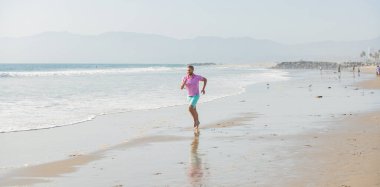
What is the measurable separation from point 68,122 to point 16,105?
592cm

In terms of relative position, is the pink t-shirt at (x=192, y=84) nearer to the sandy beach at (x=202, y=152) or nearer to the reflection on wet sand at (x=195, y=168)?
Answer: the sandy beach at (x=202, y=152)

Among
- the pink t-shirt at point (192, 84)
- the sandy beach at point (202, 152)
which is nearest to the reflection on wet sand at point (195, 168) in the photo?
the sandy beach at point (202, 152)

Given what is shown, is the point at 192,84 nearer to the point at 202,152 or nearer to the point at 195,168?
the point at 202,152

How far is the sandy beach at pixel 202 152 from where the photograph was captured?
7547mm

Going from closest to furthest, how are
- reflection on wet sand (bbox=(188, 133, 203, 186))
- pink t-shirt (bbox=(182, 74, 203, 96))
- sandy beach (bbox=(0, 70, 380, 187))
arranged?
reflection on wet sand (bbox=(188, 133, 203, 186)) → sandy beach (bbox=(0, 70, 380, 187)) → pink t-shirt (bbox=(182, 74, 203, 96))

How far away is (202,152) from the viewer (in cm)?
989

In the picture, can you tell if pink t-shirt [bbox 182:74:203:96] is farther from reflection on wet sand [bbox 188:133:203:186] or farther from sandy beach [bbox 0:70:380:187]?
reflection on wet sand [bbox 188:133:203:186]

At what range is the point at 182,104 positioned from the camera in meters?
22.1

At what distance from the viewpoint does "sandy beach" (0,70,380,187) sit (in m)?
7.55

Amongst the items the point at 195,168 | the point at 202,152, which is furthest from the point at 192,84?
the point at 195,168

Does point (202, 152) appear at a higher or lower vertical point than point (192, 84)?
lower

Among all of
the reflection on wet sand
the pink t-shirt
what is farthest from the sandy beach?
the pink t-shirt

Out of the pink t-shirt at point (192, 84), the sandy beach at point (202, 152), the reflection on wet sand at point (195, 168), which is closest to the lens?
the reflection on wet sand at point (195, 168)

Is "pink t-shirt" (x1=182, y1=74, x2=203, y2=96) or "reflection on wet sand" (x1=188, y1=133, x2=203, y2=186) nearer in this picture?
"reflection on wet sand" (x1=188, y1=133, x2=203, y2=186)
